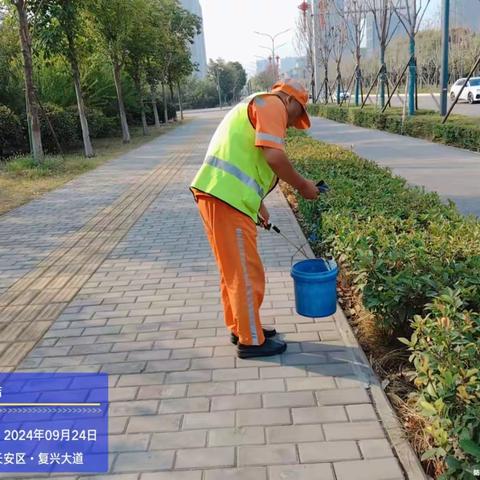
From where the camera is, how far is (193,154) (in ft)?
52.9

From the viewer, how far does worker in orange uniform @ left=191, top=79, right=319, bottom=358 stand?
2938mm

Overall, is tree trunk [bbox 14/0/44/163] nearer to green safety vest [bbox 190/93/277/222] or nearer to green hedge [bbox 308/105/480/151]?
green hedge [bbox 308/105/480/151]

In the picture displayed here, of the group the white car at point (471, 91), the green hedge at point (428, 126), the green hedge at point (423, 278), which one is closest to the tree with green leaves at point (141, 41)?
the green hedge at point (428, 126)

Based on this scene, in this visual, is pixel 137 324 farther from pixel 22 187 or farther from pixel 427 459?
pixel 22 187

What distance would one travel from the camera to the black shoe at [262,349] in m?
3.32

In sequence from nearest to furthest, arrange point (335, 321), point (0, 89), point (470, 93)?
point (335, 321), point (0, 89), point (470, 93)

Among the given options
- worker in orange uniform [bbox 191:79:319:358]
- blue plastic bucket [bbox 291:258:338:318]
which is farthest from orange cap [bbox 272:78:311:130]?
blue plastic bucket [bbox 291:258:338:318]

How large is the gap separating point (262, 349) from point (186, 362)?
465 millimetres

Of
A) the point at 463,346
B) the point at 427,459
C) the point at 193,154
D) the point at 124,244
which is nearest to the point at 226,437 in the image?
the point at 427,459

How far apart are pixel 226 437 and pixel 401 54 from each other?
151ft

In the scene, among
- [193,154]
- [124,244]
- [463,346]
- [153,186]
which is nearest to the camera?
[463,346]

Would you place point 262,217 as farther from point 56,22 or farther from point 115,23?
point 115,23

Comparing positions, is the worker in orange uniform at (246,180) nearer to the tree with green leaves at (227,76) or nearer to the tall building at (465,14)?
the tall building at (465,14)

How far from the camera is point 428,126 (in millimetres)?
14992
